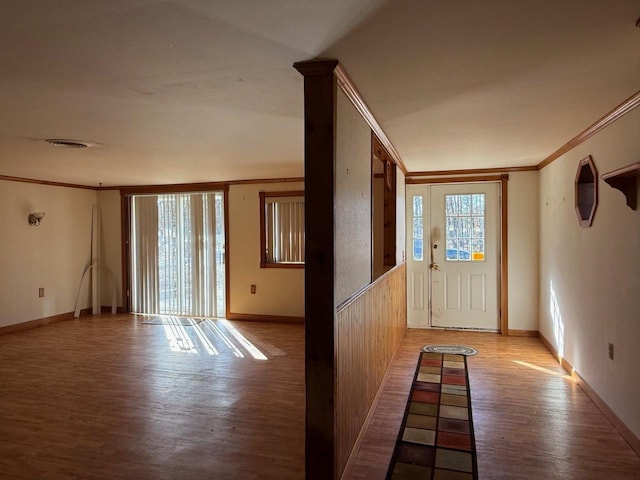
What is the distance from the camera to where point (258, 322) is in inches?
253

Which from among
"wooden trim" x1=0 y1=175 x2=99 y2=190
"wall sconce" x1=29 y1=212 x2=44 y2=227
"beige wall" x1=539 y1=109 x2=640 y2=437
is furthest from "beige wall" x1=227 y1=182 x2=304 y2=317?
"beige wall" x1=539 y1=109 x2=640 y2=437

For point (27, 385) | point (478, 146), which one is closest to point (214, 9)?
point (478, 146)

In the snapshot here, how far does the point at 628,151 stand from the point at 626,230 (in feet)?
1.61

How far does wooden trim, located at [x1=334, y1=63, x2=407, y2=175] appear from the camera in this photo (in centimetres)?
209

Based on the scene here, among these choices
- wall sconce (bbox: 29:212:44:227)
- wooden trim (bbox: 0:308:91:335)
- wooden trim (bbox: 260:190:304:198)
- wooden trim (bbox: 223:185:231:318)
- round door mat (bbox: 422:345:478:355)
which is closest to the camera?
round door mat (bbox: 422:345:478:355)

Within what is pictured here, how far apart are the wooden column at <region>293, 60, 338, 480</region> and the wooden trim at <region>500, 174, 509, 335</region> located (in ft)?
13.2

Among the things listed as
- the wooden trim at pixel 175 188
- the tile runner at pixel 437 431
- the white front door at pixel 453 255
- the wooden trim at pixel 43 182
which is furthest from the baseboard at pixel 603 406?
the wooden trim at pixel 43 182

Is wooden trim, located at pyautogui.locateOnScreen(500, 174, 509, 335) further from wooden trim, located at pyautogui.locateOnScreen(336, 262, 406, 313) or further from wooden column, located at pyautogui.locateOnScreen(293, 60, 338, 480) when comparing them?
wooden column, located at pyautogui.locateOnScreen(293, 60, 338, 480)

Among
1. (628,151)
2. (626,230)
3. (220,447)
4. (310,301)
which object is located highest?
(628,151)

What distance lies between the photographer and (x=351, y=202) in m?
2.48

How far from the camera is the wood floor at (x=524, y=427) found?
242cm

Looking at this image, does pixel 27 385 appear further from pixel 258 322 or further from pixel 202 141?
pixel 258 322

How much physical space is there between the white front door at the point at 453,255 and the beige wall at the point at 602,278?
98 centimetres

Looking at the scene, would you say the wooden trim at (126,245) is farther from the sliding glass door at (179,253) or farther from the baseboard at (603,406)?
the baseboard at (603,406)
